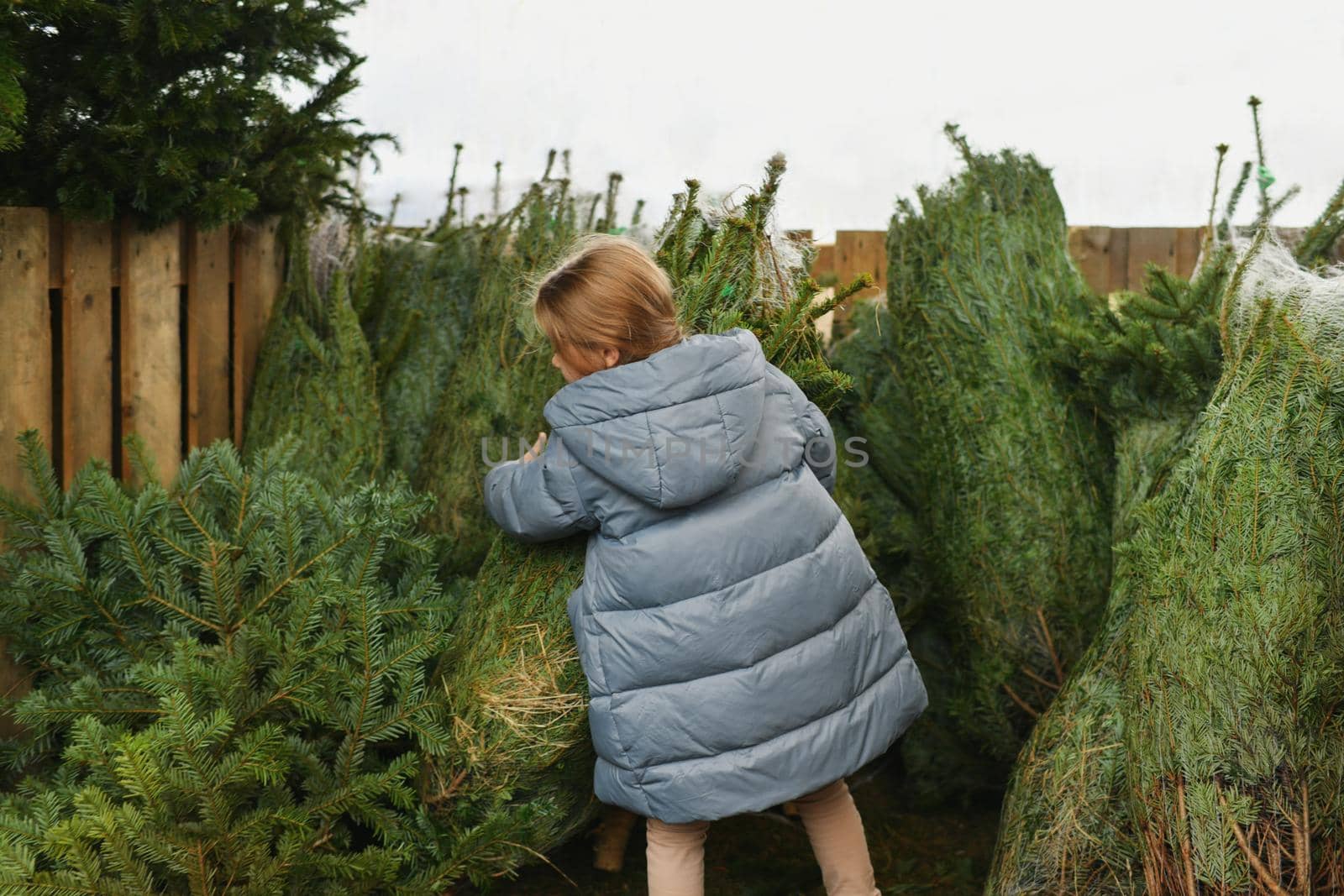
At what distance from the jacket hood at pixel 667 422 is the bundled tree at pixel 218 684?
701mm

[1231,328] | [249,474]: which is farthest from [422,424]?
[1231,328]

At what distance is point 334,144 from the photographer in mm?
3604

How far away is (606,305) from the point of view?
2.52 m

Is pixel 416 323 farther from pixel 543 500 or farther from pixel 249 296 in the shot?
pixel 543 500

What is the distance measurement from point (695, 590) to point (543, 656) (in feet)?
1.53

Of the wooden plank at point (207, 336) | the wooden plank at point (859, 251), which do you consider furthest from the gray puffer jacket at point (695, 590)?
the wooden plank at point (859, 251)

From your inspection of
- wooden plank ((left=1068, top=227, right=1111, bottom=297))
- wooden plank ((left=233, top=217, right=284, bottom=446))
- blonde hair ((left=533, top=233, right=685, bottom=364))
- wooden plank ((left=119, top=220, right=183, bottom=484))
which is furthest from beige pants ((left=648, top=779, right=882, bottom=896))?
wooden plank ((left=1068, top=227, right=1111, bottom=297))

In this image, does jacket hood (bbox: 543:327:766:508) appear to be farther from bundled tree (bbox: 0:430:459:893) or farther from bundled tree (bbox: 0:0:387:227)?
bundled tree (bbox: 0:0:387:227)

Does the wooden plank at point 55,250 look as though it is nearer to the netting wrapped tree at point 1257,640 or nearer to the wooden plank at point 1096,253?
the netting wrapped tree at point 1257,640

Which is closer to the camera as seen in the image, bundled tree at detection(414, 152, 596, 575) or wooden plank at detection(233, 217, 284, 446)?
bundled tree at detection(414, 152, 596, 575)

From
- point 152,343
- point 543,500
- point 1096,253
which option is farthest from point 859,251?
point 543,500

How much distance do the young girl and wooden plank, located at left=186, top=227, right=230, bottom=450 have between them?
1.51 metres

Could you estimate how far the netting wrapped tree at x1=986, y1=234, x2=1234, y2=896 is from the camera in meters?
2.67

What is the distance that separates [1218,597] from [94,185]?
3.01m
